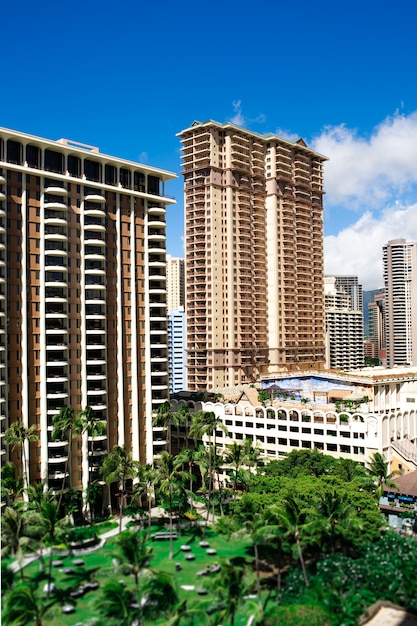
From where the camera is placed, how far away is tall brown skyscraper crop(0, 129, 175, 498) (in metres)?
86.2

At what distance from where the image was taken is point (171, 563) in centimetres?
6719

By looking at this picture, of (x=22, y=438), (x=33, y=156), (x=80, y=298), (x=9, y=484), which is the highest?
(x=33, y=156)

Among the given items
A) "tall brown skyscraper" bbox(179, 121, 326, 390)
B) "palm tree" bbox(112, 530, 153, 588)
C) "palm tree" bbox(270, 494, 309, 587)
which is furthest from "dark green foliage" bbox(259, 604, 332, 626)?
"tall brown skyscraper" bbox(179, 121, 326, 390)

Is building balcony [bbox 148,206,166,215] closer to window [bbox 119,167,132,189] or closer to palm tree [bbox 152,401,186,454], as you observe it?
window [bbox 119,167,132,189]

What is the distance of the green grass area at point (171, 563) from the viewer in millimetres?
54438

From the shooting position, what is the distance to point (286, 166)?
17725 centimetres

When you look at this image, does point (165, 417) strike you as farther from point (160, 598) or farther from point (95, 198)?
point (160, 598)

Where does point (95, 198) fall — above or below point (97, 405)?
above

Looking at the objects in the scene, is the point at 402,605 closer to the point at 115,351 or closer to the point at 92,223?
the point at 115,351

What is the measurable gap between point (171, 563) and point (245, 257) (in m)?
108

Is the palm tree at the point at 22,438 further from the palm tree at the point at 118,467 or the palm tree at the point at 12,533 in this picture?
the palm tree at the point at 12,533

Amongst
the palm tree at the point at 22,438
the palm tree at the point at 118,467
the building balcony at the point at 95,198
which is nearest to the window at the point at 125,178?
the building balcony at the point at 95,198

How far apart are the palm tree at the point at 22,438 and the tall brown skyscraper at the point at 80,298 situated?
1.01 metres

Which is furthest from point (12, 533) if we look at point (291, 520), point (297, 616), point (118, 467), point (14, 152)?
point (14, 152)
